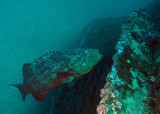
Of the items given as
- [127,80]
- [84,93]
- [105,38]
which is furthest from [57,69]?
[105,38]

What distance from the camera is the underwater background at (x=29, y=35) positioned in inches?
362

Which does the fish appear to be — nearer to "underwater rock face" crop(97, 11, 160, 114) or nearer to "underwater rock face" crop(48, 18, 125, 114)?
"underwater rock face" crop(48, 18, 125, 114)

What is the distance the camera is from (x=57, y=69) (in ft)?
14.3

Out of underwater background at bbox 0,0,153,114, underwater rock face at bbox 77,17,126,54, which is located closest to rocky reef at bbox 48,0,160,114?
underwater rock face at bbox 77,17,126,54

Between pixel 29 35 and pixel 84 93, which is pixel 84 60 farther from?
pixel 29 35

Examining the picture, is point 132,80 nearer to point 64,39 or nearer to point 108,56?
point 108,56

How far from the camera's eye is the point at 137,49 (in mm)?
2873

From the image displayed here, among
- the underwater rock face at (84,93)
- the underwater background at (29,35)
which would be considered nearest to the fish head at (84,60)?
the underwater rock face at (84,93)

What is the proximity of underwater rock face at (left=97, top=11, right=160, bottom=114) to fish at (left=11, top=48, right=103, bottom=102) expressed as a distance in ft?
3.81

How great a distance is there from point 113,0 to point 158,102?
35.5 metres

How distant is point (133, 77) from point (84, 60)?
1.84 m

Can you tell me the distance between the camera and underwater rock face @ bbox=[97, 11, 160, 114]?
6.43 feet

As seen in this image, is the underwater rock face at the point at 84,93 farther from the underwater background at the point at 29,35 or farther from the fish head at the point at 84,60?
the underwater background at the point at 29,35

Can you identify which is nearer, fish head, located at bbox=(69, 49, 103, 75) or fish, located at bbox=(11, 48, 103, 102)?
fish head, located at bbox=(69, 49, 103, 75)
